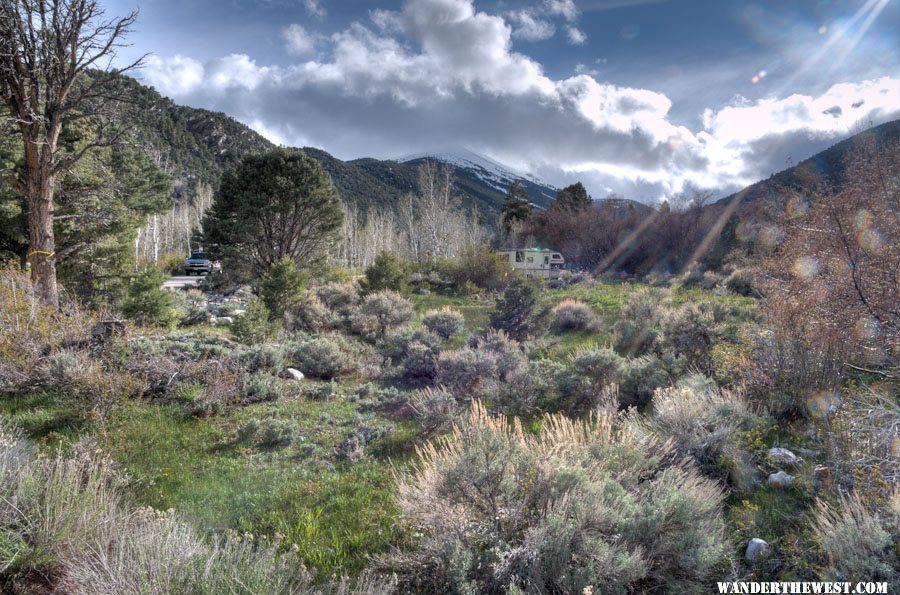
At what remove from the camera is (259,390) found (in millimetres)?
5781

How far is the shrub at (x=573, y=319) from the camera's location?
40.0 feet

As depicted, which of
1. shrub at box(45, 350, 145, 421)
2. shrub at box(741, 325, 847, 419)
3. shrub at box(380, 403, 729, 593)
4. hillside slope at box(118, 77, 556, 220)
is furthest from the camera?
hillside slope at box(118, 77, 556, 220)

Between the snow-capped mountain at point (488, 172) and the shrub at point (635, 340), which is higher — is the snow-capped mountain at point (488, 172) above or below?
above

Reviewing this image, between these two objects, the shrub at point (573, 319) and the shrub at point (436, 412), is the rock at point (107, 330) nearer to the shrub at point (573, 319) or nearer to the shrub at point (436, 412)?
the shrub at point (436, 412)

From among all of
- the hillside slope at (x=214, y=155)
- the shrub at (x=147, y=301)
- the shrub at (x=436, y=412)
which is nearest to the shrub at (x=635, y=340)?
the shrub at (x=436, y=412)

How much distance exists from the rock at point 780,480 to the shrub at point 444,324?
7.53 metres

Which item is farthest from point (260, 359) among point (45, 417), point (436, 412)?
point (436, 412)

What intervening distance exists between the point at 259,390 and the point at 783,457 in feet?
18.9

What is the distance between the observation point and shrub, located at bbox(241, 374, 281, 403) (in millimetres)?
5723

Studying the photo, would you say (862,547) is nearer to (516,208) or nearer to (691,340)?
(691,340)

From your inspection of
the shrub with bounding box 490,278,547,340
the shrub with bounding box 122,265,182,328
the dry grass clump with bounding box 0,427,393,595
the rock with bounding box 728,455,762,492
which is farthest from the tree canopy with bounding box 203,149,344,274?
the rock with bounding box 728,455,762,492

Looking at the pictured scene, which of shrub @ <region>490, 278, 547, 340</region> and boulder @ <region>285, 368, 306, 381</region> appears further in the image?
shrub @ <region>490, 278, 547, 340</region>

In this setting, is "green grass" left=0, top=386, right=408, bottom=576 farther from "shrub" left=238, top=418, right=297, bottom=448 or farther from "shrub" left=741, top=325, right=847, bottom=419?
"shrub" left=741, top=325, right=847, bottom=419

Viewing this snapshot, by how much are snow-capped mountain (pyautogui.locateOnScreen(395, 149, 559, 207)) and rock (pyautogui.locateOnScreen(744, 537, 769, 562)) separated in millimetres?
124844
